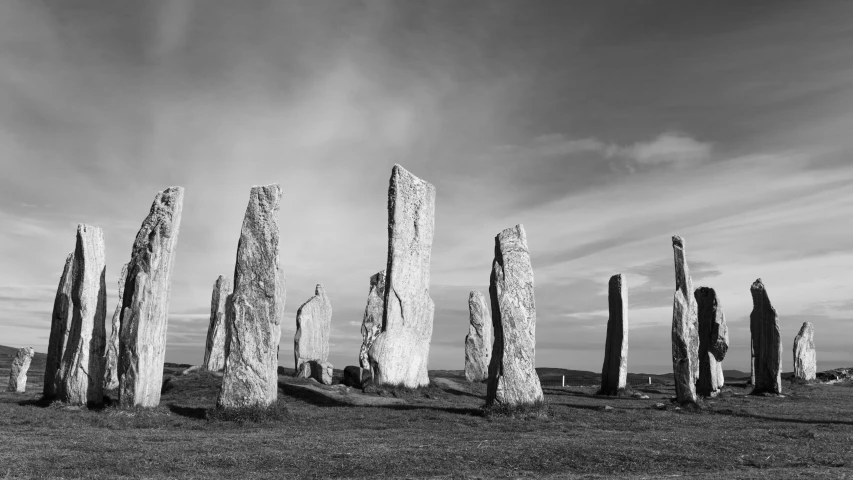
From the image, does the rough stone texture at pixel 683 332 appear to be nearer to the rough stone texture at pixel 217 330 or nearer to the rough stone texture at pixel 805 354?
the rough stone texture at pixel 805 354

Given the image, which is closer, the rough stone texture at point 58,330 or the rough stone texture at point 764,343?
the rough stone texture at point 58,330

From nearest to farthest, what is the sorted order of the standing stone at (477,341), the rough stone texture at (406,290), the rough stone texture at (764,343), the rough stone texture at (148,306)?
the rough stone texture at (148,306)
the rough stone texture at (406,290)
the rough stone texture at (764,343)
the standing stone at (477,341)

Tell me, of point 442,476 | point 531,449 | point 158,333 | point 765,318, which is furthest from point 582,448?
point 765,318

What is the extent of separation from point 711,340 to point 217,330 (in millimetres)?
18564

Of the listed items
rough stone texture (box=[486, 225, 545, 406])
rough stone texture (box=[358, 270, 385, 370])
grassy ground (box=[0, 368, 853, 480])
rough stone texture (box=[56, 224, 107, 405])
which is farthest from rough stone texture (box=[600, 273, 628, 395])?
rough stone texture (box=[56, 224, 107, 405])

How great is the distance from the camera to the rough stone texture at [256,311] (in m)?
15.1

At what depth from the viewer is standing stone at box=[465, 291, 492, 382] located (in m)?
31.5

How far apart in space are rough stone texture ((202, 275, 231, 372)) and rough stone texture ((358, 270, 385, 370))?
18.1 ft

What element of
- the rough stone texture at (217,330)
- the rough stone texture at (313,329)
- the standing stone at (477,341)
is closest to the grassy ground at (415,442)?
the rough stone texture at (217,330)

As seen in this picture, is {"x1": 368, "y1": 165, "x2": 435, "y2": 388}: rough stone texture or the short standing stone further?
the short standing stone

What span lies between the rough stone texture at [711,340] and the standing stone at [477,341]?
9493 millimetres

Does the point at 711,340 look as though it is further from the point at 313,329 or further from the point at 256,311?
the point at 256,311

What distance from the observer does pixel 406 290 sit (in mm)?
22766

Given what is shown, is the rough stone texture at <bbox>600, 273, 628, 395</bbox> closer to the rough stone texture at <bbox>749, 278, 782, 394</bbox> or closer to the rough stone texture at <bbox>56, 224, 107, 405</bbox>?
the rough stone texture at <bbox>749, 278, 782, 394</bbox>
